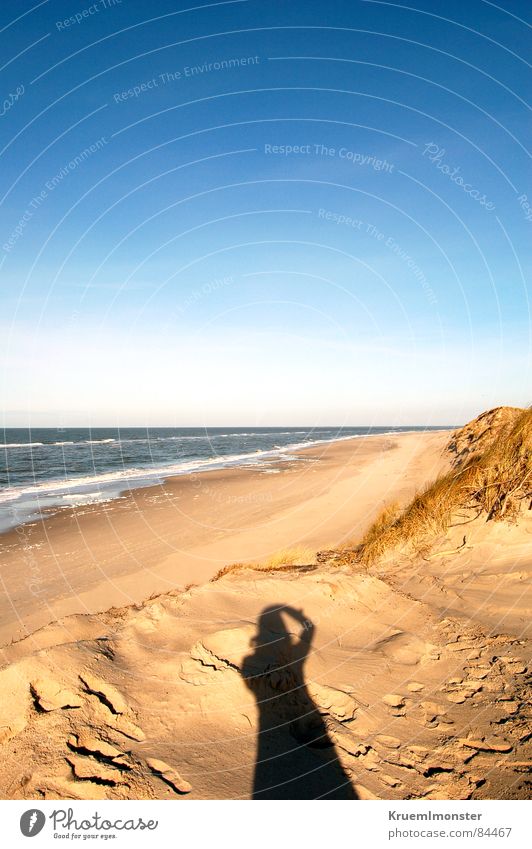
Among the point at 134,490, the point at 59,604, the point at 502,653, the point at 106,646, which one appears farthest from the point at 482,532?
the point at 134,490

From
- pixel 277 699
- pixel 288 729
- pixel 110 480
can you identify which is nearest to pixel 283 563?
pixel 277 699

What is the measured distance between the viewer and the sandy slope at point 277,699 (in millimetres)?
2963

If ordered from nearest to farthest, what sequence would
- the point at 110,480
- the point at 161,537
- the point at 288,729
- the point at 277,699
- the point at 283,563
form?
the point at 288,729, the point at 277,699, the point at 283,563, the point at 161,537, the point at 110,480

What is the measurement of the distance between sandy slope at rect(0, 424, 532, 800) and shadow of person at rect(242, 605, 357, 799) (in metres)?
0.01

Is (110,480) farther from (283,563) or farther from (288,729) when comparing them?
(288,729)

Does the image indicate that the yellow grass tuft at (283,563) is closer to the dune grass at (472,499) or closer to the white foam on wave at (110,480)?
the dune grass at (472,499)

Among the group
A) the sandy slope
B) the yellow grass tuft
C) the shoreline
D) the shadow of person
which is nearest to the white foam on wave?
the shoreline

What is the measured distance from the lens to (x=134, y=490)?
76.1 ft

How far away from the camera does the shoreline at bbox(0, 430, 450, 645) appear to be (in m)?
9.06

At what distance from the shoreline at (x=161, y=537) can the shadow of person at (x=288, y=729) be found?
386 centimetres

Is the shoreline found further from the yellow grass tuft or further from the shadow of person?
the shadow of person

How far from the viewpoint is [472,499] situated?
7.78 meters

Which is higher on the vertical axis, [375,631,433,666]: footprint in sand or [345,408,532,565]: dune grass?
[345,408,532,565]: dune grass

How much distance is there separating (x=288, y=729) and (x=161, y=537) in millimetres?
10663
